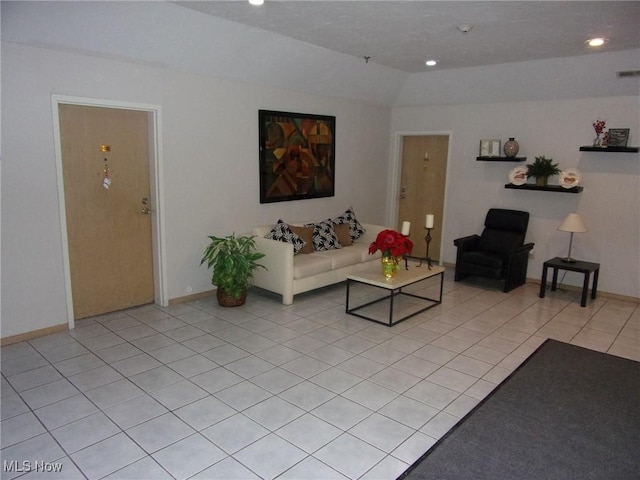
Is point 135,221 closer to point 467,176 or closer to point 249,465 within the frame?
point 249,465

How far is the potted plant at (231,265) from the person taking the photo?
15.8 feet

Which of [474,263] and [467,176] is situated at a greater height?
[467,176]

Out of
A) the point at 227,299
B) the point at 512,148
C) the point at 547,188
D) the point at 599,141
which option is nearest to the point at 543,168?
the point at 547,188

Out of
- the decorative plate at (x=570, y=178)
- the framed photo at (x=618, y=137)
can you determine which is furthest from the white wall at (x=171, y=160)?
the framed photo at (x=618, y=137)

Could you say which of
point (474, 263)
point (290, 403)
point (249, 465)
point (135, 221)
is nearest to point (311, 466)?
point (249, 465)

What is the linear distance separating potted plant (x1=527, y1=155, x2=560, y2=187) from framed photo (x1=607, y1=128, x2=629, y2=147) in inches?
25.6

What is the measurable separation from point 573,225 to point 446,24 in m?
2.96

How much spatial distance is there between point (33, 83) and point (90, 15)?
749 millimetres

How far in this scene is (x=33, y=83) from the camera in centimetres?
375

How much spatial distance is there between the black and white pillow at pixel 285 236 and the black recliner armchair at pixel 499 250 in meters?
2.11

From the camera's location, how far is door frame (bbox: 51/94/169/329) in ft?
13.0

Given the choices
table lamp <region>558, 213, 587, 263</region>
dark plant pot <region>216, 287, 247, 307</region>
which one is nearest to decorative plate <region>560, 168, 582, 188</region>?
table lamp <region>558, 213, 587, 263</region>

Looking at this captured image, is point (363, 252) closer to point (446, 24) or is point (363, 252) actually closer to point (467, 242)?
point (467, 242)

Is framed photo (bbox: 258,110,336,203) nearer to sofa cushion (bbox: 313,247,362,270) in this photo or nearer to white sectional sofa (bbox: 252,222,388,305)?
white sectional sofa (bbox: 252,222,388,305)
